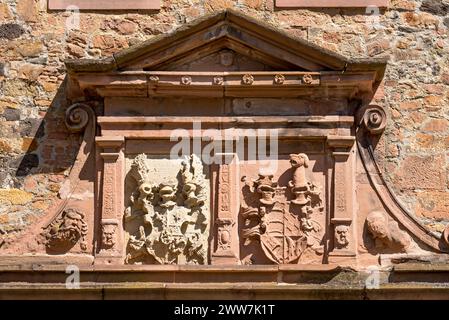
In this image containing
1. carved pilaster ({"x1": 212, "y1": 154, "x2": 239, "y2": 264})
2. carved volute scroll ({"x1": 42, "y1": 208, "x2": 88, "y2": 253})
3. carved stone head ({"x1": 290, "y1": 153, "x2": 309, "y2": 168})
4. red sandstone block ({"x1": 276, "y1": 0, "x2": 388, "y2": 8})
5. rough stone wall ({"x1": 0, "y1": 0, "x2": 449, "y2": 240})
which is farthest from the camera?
red sandstone block ({"x1": 276, "y1": 0, "x2": 388, "y2": 8})

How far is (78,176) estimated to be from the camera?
1041cm

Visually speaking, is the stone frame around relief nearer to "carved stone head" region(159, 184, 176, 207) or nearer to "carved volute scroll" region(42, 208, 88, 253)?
"carved stone head" region(159, 184, 176, 207)

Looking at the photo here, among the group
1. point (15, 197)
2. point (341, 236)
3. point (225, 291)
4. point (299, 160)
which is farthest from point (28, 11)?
point (341, 236)

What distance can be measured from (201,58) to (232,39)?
0.28 m

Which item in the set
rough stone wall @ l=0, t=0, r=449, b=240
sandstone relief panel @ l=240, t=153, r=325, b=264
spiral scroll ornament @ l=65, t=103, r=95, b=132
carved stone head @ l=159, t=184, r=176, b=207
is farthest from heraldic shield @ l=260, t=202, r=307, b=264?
spiral scroll ornament @ l=65, t=103, r=95, b=132

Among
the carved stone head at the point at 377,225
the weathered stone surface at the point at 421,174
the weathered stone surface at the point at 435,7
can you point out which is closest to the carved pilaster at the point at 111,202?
the carved stone head at the point at 377,225

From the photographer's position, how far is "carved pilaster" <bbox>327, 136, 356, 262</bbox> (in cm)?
1011

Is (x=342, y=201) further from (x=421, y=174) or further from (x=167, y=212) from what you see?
(x=167, y=212)

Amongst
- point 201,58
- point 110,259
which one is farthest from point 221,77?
point 110,259

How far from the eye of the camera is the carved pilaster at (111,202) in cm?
1012

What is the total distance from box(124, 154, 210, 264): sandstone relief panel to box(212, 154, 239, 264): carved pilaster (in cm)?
9

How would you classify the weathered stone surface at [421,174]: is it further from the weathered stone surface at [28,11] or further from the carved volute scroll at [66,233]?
the weathered stone surface at [28,11]

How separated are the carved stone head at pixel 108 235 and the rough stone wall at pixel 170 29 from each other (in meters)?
0.52

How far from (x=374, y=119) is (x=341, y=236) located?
3.17 feet
